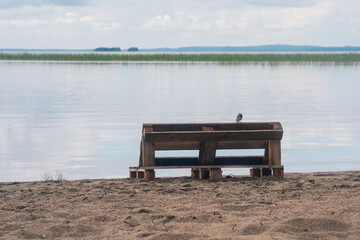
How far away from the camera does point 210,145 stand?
10594 mm

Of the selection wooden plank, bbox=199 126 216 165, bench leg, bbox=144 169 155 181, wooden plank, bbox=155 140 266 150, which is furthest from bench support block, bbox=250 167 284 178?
bench leg, bbox=144 169 155 181

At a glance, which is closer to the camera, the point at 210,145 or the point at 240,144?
the point at 210,145

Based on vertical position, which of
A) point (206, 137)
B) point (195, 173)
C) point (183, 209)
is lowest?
point (195, 173)

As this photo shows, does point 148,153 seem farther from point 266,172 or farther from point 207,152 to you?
point 266,172

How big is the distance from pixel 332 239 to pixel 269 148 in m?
4.21

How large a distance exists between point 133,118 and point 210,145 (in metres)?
12.3

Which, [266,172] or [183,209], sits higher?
[183,209]

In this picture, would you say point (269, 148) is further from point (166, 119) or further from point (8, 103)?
point (8, 103)

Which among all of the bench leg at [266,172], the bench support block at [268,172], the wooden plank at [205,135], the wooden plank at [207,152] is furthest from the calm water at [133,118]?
the wooden plank at [205,135]

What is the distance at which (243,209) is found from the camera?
7.95 m

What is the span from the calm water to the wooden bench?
201 cm

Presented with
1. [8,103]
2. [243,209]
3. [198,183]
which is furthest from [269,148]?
[8,103]

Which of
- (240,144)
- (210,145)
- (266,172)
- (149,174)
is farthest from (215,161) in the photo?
(149,174)

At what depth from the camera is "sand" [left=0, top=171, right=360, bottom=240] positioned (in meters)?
6.89
